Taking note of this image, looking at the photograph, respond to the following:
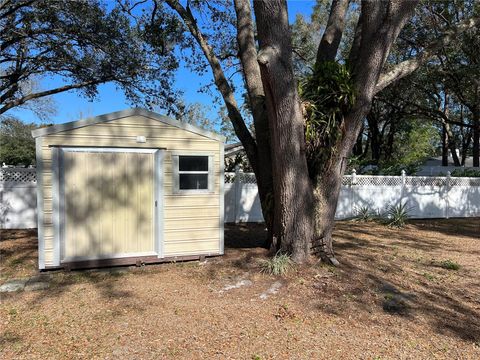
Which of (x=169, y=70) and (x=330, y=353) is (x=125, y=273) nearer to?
(x=330, y=353)

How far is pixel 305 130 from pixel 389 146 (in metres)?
22.8

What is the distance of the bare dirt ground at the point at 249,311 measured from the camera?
344 cm

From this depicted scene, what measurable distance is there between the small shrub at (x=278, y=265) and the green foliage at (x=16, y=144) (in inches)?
1119

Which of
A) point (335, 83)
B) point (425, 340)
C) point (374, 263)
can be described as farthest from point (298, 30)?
point (425, 340)

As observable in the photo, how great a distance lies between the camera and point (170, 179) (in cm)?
632

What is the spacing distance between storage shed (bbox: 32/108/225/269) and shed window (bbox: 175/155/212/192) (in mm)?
17


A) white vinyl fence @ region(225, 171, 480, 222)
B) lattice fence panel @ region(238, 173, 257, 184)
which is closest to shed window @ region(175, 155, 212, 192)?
white vinyl fence @ region(225, 171, 480, 222)

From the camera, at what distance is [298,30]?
16.1 meters

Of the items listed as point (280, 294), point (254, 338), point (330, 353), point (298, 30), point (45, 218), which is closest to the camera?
point (330, 353)

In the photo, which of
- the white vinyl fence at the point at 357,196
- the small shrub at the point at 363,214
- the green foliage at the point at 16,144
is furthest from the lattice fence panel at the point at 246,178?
the green foliage at the point at 16,144

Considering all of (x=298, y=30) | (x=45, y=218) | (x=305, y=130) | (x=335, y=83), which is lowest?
(x=45, y=218)

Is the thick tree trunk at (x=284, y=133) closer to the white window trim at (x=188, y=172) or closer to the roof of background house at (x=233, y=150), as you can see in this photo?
the white window trim at (x=188, y=172)

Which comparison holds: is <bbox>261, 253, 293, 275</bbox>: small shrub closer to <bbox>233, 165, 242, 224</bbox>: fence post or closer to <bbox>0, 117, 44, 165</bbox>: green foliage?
<bbox>233, 165, 242, 224</bbox>: fence post

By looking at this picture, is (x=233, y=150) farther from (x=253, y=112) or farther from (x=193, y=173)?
(x=193, y=173)
